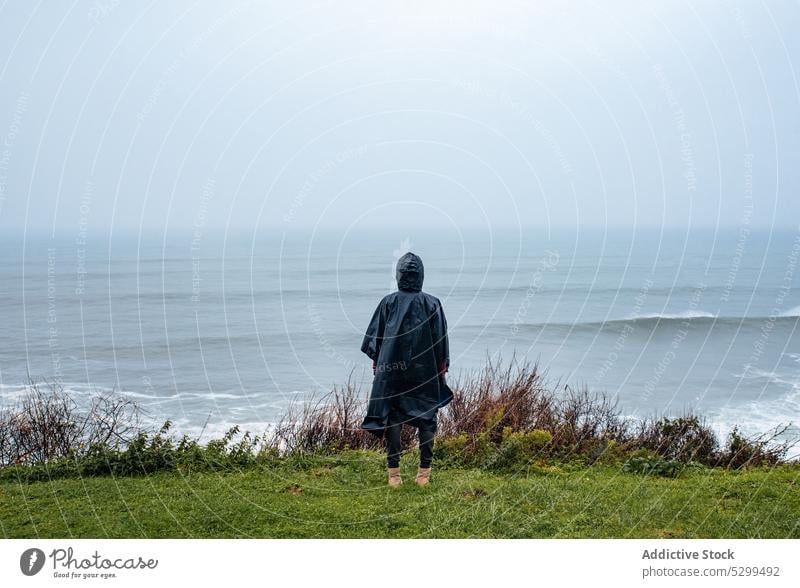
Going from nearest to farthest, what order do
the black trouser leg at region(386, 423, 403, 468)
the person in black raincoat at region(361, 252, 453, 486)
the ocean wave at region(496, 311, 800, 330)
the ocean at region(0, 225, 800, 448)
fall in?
1. the person in black raincoat at region(361, 252, 453, 486)
2. the black trouser leg at region(386, 423, 403, 468)
3. the ocean at region(0, 225, 800, 448)
4. the ocean wave at region(496, 311, 800, 330)

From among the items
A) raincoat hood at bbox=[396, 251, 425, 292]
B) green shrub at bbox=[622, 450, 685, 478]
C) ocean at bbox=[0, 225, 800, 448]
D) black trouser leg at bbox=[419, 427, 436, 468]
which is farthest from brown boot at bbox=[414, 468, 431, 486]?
ocean at bbox=[0, 225, 800, 448]

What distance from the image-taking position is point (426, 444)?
6.33 meters

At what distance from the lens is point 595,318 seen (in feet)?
98.1

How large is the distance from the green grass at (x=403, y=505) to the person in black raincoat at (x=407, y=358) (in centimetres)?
62

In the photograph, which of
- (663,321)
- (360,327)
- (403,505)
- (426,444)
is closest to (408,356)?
(426,444)

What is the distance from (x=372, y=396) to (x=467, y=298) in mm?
28518

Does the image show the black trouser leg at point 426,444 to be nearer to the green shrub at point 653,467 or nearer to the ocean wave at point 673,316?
the green shrub at point 653,467

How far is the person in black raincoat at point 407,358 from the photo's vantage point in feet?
20.2

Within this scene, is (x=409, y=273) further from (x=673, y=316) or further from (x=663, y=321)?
(x=673, y=316)

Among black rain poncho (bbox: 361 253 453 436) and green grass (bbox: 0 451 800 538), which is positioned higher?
black rain poncho (bbox: 361 253 453 436)

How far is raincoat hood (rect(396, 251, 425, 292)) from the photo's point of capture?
620cm
